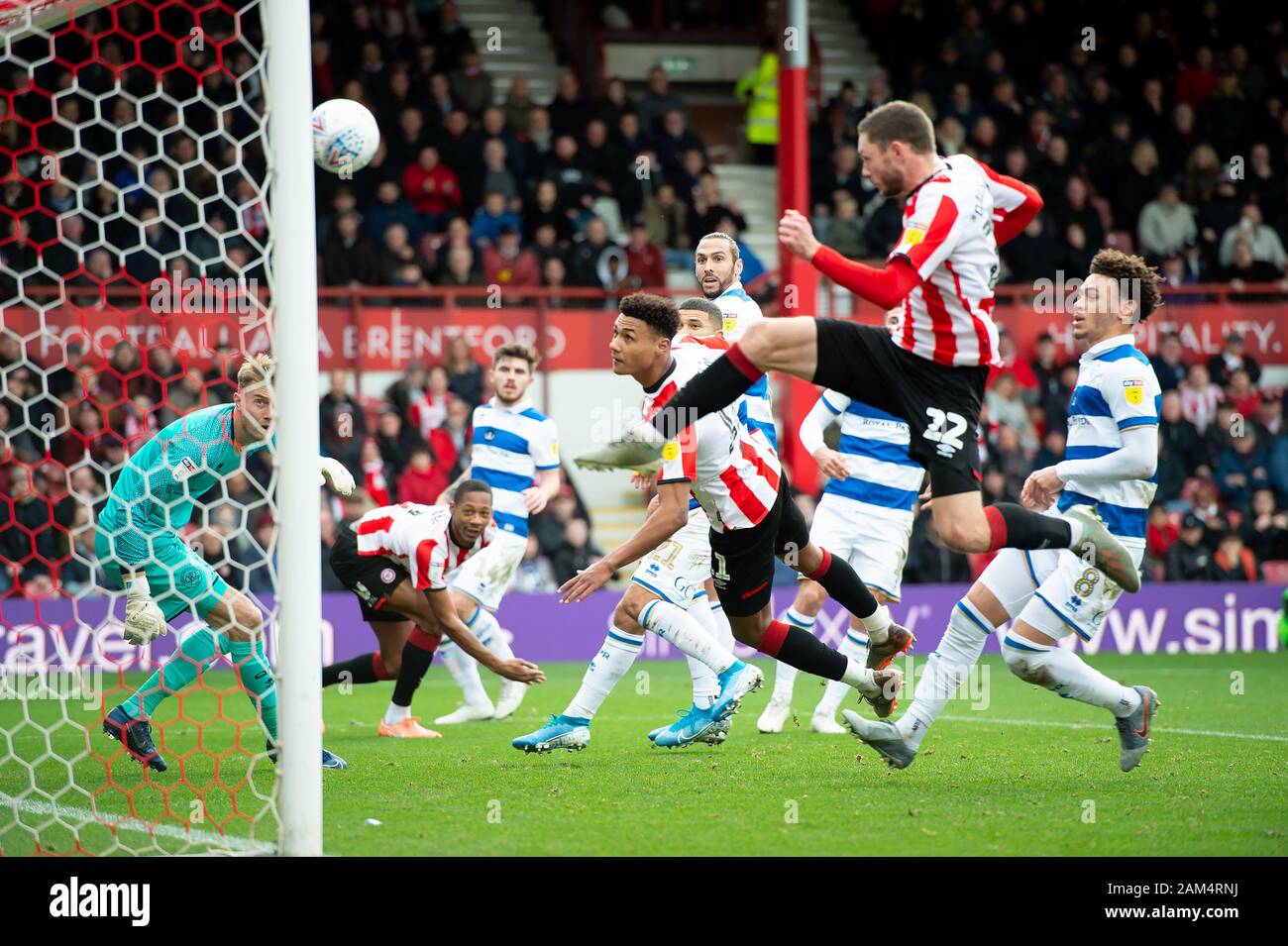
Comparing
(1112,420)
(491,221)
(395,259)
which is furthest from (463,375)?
(1112,420)

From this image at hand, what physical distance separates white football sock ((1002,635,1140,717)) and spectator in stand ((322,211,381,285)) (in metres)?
10.0

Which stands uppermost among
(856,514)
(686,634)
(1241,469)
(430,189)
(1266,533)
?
(430,189)

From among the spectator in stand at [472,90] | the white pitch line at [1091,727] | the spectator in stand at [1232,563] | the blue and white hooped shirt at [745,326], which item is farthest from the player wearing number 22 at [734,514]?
the spectator in stand at [472,90]

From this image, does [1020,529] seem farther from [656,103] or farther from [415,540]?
[656,103]

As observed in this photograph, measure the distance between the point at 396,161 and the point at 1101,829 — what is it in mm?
12904

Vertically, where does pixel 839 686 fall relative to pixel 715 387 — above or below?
below

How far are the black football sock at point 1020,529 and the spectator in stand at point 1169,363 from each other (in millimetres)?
10662

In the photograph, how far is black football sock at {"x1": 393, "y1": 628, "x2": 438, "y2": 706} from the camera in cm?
833

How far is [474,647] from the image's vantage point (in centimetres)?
688

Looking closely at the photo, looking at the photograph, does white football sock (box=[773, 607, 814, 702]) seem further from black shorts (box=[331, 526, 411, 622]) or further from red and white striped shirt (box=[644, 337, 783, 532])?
black shorts (box=[331, 526, 411, 622])

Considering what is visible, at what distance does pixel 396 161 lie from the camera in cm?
1661

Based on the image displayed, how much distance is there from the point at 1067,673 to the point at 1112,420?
1097mm

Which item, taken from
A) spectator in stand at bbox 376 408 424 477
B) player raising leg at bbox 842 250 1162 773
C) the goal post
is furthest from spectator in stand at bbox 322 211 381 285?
the goal post

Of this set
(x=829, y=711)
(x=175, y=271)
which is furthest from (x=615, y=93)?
(x=829, y=711)
